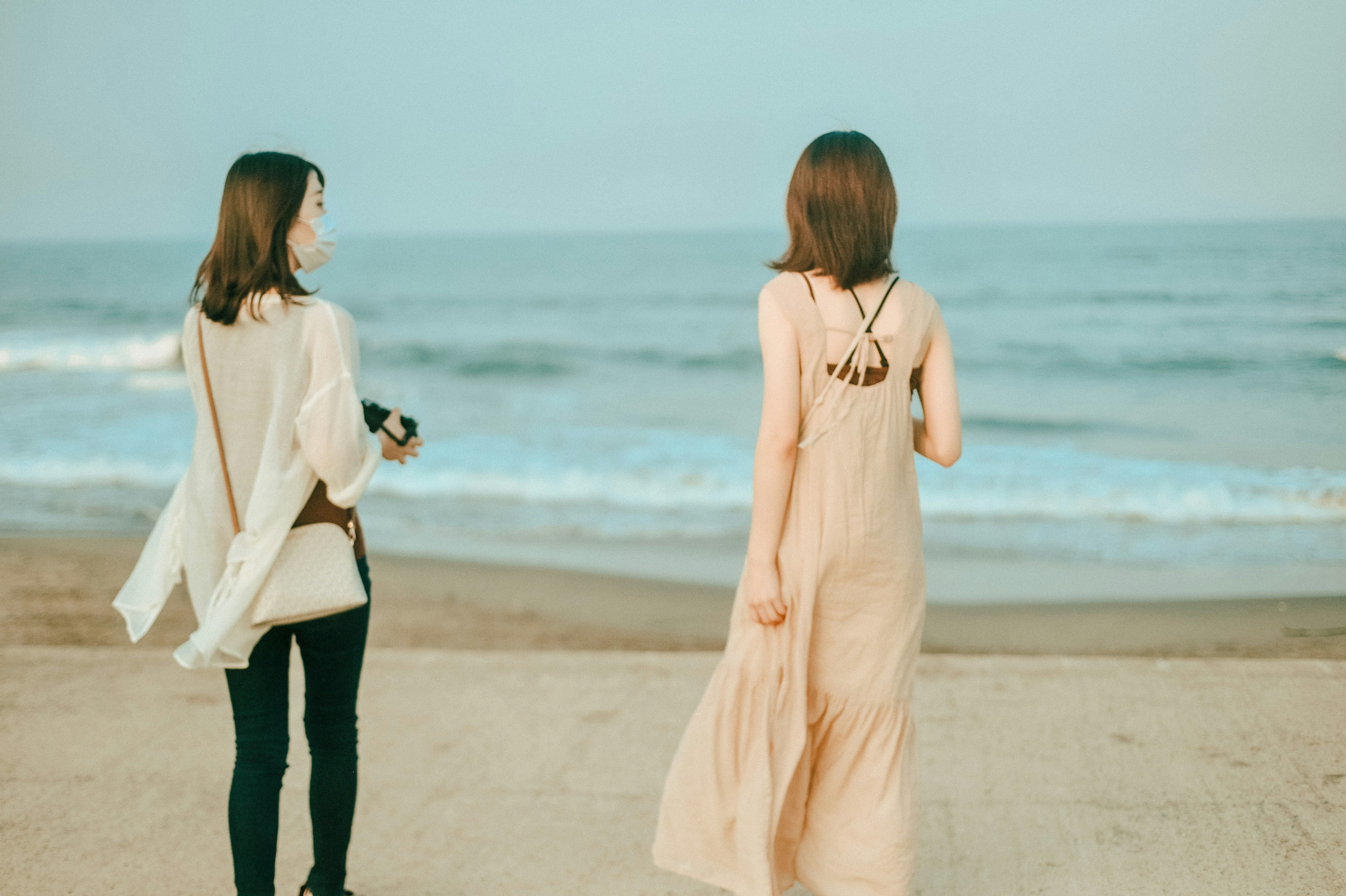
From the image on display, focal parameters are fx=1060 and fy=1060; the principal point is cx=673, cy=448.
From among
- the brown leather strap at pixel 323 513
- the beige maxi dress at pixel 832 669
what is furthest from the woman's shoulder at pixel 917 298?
the brown leather strap at pixel 323 513

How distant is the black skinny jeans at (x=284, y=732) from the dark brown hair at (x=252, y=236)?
0.62m

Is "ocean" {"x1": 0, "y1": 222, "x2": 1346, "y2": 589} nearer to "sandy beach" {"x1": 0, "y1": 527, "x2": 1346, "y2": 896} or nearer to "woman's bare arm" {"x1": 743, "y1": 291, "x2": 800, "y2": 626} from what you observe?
"sandy beach" {"x1": 0, "y1": 527, "x2": 1346, "y2": 896}

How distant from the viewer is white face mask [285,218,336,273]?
213 cm

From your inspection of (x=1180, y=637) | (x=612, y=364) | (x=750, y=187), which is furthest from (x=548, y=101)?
(x=1180, y=637)

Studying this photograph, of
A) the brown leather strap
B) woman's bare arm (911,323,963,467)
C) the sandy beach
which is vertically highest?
woman's bare arm (911,323,963,467)

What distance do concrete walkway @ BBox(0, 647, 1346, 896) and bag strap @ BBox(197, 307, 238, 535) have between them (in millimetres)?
1148

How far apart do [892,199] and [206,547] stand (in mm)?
1543

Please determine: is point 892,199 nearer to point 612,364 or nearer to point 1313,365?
point 1313,365

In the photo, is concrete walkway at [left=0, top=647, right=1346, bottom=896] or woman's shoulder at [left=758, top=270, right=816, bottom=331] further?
concrete walkway at [left=0, top=647, right=1346, bottom=896]

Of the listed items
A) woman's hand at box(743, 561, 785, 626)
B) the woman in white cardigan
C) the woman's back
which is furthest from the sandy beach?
the woman's back

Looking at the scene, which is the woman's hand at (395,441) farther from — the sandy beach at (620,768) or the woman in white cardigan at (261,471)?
the sandy beach at (620,768)

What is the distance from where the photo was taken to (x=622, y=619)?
5699 millimetres

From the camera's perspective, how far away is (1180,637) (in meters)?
5.27

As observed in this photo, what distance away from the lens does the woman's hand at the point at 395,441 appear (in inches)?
91.4
